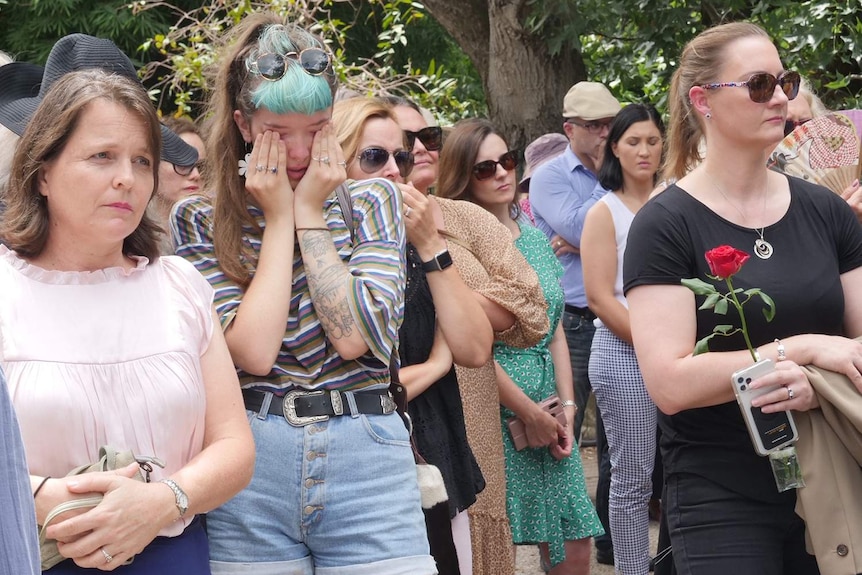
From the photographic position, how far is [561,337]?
518cm

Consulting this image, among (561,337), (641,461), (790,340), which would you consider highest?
(790,340)

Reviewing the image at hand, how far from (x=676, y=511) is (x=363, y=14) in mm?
12268

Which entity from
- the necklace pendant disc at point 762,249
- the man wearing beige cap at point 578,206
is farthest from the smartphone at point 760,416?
the man wearing beige cap at point 578,206

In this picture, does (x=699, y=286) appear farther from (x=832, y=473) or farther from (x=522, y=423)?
(x=522, y=423)

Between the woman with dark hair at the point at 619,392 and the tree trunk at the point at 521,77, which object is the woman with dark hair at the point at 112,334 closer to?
the woman with dark hair at the point at 619,392

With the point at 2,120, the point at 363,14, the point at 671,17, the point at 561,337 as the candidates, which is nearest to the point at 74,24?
the point at 363,14

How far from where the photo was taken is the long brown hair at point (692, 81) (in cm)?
331

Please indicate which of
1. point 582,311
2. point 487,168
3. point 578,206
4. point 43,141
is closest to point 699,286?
point 43,141

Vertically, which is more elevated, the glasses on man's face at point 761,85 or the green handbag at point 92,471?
the glasses on man's face at point 761,85

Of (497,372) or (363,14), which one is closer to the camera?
(497,372)

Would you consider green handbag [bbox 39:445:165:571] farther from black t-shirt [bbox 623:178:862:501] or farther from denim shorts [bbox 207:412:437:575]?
black t-shirt [bbox 623:178:862:501]

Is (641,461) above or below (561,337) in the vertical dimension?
below

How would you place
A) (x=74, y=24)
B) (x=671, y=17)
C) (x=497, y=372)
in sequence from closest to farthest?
(x=497, y=372), (x=671, y=17), (x=74, y=24)

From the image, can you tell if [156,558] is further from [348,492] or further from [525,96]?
[525,96]
